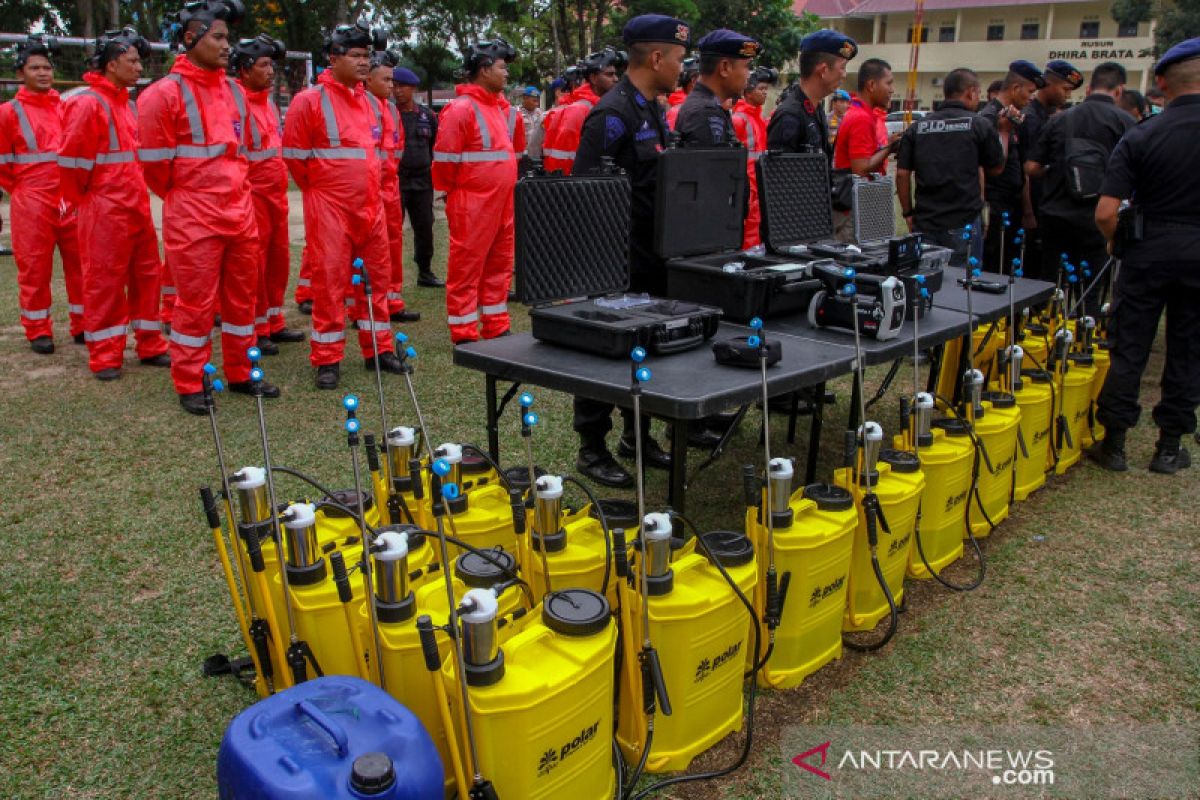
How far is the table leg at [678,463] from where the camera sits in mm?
2539

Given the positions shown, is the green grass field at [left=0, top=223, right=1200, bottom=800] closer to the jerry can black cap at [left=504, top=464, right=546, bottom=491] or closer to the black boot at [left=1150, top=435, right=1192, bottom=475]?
the black boot at [left=1150, top=435, right=1192, bottom=475]

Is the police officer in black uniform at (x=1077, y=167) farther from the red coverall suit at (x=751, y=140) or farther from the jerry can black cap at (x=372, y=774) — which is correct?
the jerry can black cap at (x=372, y=774)

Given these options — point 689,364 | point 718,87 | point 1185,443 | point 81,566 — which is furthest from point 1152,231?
point 81,566

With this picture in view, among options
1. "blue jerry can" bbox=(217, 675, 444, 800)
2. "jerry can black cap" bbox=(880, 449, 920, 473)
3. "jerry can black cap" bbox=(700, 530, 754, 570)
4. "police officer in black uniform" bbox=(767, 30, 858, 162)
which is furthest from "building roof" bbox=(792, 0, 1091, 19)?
"blue jerry can" bbox=(217, 675, 444, 800)

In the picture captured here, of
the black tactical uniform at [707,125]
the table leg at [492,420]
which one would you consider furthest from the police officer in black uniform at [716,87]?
the table leg at [492,420]

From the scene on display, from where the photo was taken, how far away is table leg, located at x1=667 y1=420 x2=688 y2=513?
2.54 m

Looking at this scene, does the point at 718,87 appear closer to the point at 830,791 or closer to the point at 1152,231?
the point at 1152,231

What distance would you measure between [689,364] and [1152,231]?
267 centimetres

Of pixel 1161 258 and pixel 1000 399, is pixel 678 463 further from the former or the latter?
pixel 1161 258

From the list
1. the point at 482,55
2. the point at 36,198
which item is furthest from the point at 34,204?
the point at 482,55

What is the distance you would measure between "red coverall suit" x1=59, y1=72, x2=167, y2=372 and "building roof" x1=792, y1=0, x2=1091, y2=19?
41454 mm

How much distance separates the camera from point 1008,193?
679 cm

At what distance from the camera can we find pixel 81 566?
124 inches

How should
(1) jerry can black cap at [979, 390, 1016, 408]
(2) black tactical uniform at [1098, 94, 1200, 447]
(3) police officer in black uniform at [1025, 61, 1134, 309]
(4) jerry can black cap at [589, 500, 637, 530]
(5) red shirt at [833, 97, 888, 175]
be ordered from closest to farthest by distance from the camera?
(4) jerry can black cap at [589, 500, 637, 530] → (1) jerry can black cap at [979, 390, 1016, 408] → (2) black tactical uniform at [1098, 94, 1200, 447] → (3) police officer in black uniform at [1025, 61, 1134, 309] → (5) red shirt at [833, 97, 888, 175]
